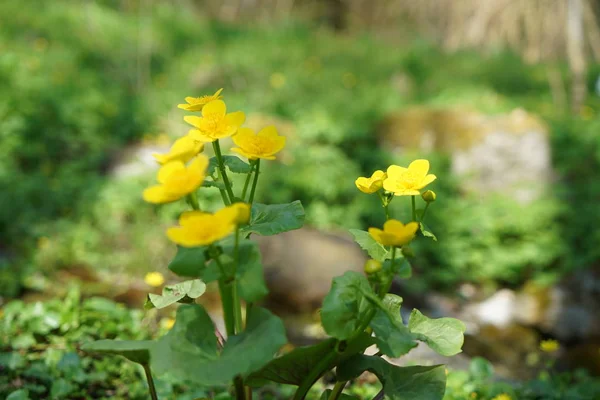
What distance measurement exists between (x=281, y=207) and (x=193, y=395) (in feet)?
2.45

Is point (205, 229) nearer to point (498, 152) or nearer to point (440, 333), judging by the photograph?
point (440, 333)

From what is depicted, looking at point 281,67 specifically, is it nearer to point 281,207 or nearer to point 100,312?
point 100,312

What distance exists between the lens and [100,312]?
1944 millimetres

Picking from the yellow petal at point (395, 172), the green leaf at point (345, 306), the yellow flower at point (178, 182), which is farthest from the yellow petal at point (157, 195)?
the yellow petal at point (395, 172)

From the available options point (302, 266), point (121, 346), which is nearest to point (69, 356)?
point (121, 346)

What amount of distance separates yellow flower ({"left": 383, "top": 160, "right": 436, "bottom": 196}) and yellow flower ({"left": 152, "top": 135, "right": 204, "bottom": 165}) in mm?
360

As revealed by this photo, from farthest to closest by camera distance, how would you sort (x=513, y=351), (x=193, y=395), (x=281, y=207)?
1. (x=513, y=351)
2. (x=193, y=395)
3. (x=281, y=207)

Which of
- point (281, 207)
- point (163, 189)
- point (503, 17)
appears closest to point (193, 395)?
point (281, 207)

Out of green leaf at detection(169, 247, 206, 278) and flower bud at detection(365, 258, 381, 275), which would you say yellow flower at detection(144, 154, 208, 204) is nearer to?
green leaf at detection(169, 247, 206, 278)

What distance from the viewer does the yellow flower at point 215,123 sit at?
3.67ft

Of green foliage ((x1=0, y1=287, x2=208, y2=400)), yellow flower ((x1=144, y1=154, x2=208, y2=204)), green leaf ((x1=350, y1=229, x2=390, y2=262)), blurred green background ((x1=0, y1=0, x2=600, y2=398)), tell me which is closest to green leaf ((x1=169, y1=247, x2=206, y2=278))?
yellow flower ((x1=144, y1=154, x2=208, y2=204))

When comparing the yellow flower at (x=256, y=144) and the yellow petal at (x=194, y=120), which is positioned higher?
the yellow petal at (x=194, y=120)

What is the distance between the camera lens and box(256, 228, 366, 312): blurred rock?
354 cm

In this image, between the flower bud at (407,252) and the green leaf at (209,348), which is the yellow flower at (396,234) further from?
the green leaf at (209,348)
